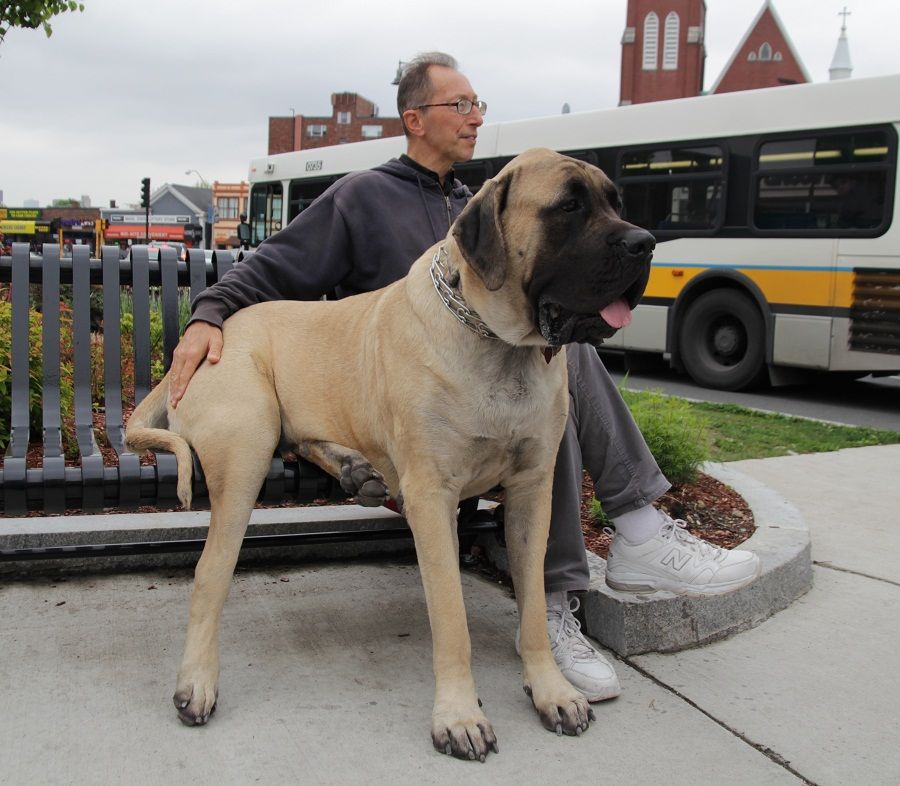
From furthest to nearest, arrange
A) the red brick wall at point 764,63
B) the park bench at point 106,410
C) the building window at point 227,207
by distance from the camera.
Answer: the building window at point 227,207 → the red brick wall at point 764,63 → the park bench at point 106,410

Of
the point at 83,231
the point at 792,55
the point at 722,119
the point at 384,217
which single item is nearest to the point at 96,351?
the point at 384,217

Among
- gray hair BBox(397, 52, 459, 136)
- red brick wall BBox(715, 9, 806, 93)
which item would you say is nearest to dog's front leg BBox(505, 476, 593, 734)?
gray hair BBox(397, 52, 459, 136)

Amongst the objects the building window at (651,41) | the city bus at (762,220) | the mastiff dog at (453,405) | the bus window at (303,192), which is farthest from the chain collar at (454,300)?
the building window at (651,41)

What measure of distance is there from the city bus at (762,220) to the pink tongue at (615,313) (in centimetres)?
714

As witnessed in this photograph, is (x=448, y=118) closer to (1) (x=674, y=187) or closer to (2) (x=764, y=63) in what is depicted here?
(1) (x=674, y=187)

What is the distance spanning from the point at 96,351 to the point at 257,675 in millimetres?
3625

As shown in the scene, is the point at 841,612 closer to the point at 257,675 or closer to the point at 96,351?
the point at 257,675

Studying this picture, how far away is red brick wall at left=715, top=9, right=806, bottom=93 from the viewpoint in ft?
151

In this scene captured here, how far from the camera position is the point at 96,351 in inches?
229

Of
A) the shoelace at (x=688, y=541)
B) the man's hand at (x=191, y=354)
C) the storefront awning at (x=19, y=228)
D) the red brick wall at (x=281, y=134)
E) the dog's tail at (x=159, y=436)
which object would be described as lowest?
the shoelace at (x=688, y=541)

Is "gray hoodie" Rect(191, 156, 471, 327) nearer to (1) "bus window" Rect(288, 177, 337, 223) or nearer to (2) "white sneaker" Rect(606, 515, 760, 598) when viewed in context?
(2) "white sneaker" Rect(606, 515, 760, 598)

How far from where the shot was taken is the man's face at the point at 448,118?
332 centimetres

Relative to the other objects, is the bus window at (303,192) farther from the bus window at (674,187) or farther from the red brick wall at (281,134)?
the red brick wall at (281,134)

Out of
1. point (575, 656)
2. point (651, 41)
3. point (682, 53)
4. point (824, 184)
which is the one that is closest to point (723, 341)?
point (824, 184)
